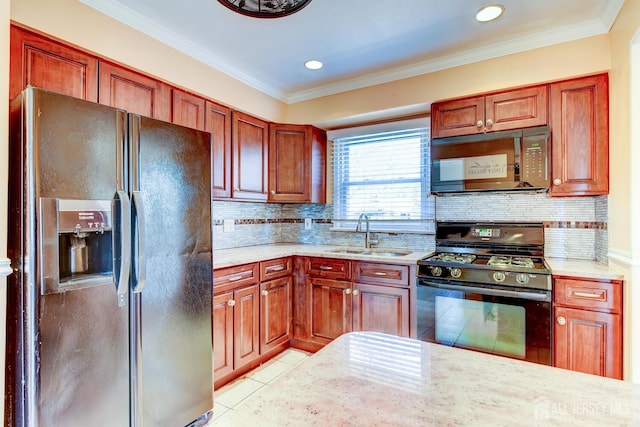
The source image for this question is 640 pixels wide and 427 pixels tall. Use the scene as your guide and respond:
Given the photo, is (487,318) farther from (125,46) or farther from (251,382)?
(125,46)

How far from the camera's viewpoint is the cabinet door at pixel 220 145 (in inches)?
103

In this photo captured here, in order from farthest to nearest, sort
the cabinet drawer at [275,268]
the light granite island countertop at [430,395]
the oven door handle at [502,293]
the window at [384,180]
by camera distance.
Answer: the window at [384,180] < the cabinet drawer at [275,268] < the oven door handle at [502,293] < the light granite island countertop at [430,395]

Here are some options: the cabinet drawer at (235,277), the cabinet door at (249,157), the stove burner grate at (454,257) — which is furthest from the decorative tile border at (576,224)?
the cabinet door at (249,157)

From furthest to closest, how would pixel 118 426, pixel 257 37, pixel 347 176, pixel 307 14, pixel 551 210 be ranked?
pixel 347 176, pixel 551 210, pixel 257 37, pixel 307 14, pixel 118 426

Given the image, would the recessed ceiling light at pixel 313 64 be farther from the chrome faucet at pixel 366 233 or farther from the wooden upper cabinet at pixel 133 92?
the chrome faucet at pixel 366 233

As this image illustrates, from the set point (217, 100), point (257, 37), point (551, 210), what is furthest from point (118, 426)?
point (551, 210)

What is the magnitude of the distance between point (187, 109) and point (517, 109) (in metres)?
2.38

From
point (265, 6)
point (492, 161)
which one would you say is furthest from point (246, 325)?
point (492, 161)

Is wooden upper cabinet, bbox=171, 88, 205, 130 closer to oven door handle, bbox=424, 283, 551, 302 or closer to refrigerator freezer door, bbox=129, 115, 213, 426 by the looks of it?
refrigerator freezer door, bbox=129, 115, 213, 426

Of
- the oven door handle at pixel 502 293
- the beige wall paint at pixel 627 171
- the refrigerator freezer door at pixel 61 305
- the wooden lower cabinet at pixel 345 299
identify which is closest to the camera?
the refrigerator freezer door at pixel 61 305

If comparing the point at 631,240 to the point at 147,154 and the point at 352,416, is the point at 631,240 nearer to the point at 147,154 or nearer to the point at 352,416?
the point at 352,416

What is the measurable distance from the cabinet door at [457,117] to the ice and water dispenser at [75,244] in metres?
2.33

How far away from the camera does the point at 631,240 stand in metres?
1.79

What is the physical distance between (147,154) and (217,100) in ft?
3.91
